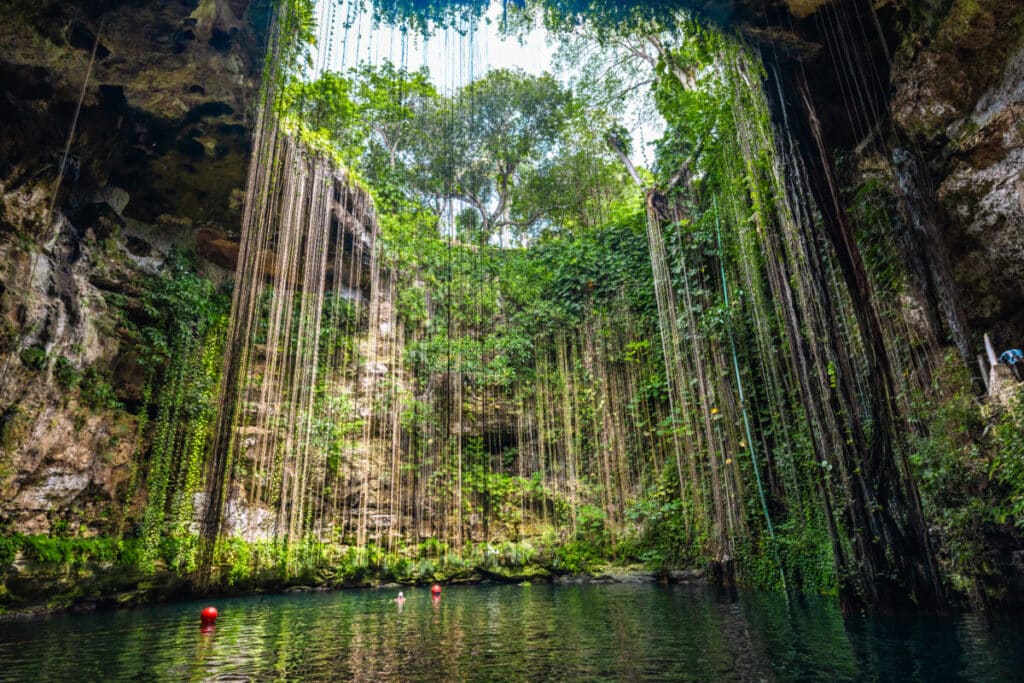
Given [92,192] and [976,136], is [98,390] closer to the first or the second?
[92,192]

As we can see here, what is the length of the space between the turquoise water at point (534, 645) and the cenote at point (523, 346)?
2.2 inches

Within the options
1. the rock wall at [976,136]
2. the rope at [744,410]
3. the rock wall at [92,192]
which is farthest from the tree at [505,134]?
the rock wall at [976,136]

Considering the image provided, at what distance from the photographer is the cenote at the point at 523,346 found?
14.6 feet

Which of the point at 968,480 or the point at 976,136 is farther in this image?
the point at 976,136

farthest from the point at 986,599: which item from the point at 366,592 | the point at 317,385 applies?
the point at 317,385

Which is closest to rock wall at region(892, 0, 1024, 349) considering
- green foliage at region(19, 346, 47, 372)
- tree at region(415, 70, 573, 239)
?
tree at region(415, 70, 573, 239)

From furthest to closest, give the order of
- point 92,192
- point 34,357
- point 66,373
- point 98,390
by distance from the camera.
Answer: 1. point 92,192
2. point 98,390
3. point 66,373
4. point 34,357

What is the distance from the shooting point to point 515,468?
13.8 metres

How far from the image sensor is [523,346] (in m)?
13.3

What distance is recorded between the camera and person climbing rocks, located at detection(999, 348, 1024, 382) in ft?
15.0

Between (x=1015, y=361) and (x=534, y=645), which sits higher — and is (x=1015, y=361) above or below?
above

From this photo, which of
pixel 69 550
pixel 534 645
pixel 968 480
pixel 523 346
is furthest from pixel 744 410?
pixel 69 550

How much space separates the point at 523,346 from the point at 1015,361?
9.52m

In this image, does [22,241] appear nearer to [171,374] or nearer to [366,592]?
[171,374]
